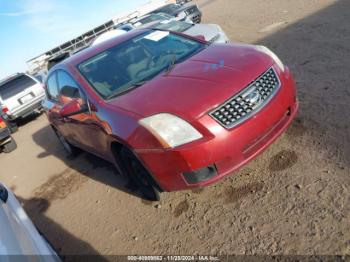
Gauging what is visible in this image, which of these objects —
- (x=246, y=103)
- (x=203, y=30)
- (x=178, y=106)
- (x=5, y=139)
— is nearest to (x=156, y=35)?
(x=178, y=106)

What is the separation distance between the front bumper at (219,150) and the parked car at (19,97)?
9629 millimetres

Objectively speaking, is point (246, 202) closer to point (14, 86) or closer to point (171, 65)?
point (171, 65)

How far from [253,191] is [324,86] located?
2.37m

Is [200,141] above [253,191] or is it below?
above

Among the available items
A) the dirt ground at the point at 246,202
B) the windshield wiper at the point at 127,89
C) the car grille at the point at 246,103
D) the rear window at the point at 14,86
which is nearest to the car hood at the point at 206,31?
the dirt ground at the point at 246,202

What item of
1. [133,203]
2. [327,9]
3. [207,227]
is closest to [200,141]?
[207,227]

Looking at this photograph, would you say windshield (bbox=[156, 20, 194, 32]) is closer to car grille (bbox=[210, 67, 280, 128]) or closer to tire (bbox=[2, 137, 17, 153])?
tire (bbox=[2, 137, 17, 153])

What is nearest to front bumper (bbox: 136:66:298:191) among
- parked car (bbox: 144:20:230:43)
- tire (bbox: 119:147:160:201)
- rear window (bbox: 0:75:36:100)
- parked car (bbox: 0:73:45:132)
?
tire (bbox: 119:147:160:201)

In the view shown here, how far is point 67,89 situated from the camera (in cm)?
496

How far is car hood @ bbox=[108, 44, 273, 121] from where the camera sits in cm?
343

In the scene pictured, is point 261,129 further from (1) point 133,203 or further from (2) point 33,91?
(2) point 33,91

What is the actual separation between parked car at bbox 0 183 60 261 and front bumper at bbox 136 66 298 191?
1170mm

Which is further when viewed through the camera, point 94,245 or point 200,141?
point 94,245

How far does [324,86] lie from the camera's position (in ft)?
17.6
